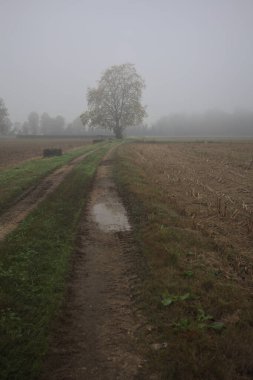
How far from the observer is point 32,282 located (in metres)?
8.21

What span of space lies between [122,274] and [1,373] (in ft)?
12.9

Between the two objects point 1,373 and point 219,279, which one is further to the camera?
point 219,279

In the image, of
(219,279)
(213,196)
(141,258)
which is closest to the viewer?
(219,279)

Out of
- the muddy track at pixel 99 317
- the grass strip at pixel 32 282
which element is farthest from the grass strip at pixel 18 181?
the muddy track at pixel 99 317

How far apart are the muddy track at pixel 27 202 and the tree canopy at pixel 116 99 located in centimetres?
5669

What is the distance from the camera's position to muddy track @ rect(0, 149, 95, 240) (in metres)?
12.8

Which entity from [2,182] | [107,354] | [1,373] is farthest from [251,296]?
[2,182]

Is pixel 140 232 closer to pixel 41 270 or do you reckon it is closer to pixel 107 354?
pixel 41 270

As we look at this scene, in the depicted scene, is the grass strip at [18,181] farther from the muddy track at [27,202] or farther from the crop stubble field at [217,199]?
the crop stubble field at [217,199]

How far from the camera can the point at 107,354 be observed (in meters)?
5.93

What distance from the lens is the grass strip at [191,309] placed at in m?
5.65

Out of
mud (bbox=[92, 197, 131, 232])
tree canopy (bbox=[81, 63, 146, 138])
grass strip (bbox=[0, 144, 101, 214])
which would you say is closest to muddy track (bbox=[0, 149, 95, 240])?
grass strip (bbox=[0, 144, 101, 214])

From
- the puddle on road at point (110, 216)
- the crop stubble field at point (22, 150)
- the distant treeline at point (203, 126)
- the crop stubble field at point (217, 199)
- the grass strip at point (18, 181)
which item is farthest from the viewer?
the distant treeline at point (203, 126)

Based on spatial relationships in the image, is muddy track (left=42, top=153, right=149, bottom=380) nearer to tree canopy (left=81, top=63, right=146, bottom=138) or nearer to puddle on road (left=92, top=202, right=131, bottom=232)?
puddle on road (left=92, top=202, right=131, bottom=232)
